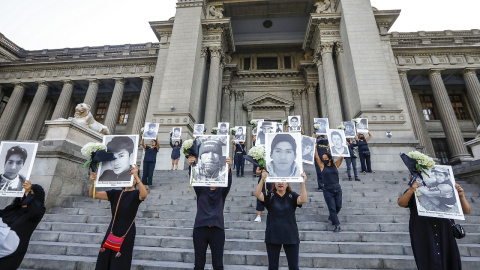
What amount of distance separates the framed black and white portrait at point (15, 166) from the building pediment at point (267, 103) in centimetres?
1956

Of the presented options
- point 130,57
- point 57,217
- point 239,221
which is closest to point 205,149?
point 239,221

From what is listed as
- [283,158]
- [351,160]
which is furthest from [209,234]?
[351,160]

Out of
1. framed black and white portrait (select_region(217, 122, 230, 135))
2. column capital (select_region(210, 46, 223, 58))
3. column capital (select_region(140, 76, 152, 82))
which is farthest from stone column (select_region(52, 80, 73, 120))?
framed black and white portrait (select_region(217, 122, 230, 135))

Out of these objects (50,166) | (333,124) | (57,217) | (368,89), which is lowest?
(57,217)

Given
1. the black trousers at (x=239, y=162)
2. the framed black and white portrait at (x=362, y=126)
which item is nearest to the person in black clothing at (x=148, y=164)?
the black trousers at (x=239, y=162)

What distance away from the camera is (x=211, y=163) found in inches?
137

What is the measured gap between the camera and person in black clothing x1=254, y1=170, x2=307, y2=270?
3.11 m

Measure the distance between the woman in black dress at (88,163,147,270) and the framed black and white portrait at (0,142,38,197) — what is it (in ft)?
4.01

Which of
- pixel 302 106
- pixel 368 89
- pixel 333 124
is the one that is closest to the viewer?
pixel 368 89

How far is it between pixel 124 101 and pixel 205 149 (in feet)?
89.8

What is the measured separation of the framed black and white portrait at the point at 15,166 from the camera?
11.1ft

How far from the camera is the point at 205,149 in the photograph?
3.67m

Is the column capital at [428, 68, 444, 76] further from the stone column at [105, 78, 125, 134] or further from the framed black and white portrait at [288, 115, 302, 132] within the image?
the stone column at [105, 78, 125, 134]

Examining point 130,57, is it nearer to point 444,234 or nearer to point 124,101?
point 124,101
